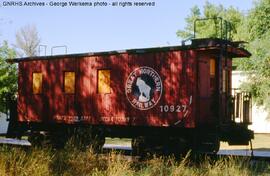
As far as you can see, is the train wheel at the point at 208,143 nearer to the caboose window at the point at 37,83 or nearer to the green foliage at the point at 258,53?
the caboose window at the point at 37,83

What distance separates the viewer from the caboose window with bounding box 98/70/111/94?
14.3 meters

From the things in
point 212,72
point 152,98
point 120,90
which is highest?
point 212,72

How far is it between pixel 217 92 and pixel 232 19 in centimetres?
4739

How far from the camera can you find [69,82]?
1536 cm

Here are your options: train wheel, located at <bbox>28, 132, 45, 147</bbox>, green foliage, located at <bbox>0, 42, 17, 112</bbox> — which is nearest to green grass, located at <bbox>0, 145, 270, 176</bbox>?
train wheel, located at <bbox>28, 132, 45, 147</bbox>

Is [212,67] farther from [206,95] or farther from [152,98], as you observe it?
[152,98]

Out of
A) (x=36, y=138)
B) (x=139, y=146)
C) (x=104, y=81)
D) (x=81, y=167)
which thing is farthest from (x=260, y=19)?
(x=81, y=167)

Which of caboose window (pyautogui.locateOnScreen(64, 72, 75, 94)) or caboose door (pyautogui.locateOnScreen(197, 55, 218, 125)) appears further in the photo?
caboose window (pyautogui.locateOnScreen(64, 72, 75, 94))

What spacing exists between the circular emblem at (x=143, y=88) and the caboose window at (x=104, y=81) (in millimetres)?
798

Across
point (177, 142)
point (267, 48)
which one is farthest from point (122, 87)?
point (267, 48)

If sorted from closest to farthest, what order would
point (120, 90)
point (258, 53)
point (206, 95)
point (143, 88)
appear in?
point (206, 95) → point (143, 88) → point (120, 90) → point (258, 53)

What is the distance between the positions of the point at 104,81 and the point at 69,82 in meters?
1.56

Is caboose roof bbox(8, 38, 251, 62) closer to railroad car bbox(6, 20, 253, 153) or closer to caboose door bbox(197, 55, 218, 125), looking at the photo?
railroad car bbox(6, 20, 253, 153)

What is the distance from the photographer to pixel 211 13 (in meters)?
60.3
